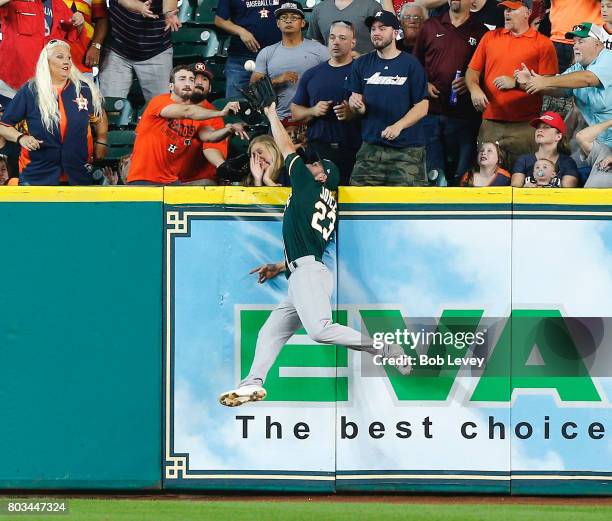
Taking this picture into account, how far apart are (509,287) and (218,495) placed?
260cm

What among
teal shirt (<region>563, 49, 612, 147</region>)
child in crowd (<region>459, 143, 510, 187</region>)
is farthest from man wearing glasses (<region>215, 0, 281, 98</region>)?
teal shirt (<region>563, 49, 612, 147</region>)

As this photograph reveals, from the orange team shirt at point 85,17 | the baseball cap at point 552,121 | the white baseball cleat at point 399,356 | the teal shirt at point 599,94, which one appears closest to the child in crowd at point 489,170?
the baseball cap at point 552,121

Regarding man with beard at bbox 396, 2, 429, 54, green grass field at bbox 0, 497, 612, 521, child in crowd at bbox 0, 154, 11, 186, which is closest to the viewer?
green grass field at bbox 0, 497, 612, 521

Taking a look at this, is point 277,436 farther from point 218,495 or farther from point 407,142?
point 407,142

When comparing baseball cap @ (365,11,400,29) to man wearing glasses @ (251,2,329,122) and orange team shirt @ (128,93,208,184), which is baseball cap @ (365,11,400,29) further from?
orange team shirt @ (128,93,208,184)

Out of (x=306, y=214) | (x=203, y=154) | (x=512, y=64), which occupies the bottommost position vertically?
(x=306, y=214)

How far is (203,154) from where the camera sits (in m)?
9.19

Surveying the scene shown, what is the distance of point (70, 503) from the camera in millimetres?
7531

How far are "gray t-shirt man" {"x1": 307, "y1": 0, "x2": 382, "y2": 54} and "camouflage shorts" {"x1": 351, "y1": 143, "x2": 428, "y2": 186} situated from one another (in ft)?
5.84

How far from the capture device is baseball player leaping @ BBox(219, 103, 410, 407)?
7555mm

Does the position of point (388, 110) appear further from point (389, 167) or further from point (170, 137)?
point (170, 137)

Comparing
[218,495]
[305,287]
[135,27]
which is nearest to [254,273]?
[305,287]

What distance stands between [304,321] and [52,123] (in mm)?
2795

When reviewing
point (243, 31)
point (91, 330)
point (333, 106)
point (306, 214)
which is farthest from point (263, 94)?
point (243, 31)
